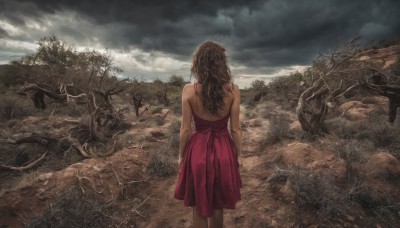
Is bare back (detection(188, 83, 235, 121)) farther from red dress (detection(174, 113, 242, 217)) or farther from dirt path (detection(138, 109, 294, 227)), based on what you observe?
dirt path (detection(138, 109, 294, 227))

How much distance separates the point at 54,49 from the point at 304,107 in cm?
2256

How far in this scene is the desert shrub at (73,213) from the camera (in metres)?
3.59

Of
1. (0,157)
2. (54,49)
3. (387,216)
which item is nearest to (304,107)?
(387,216)

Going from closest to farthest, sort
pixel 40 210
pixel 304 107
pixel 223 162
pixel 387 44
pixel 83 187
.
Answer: pixel 223 162, pixel 40 210, pixel 83 187, pixel 304 107, pixel 387 44

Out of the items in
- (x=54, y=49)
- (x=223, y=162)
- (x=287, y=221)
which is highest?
(x=54, y=49)

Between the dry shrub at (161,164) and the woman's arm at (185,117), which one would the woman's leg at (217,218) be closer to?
the woman's arm at (185,117)

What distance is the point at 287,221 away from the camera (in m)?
3.87

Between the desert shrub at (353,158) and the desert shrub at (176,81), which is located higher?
the desert shrub at (176,81)

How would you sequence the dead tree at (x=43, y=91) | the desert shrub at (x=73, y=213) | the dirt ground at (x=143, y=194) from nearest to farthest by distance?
the desert shrub at (x=73, y=213), the dirt ground at (x=143, y=194), the dead tree at (x=43, y=91)

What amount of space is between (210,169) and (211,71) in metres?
0.99

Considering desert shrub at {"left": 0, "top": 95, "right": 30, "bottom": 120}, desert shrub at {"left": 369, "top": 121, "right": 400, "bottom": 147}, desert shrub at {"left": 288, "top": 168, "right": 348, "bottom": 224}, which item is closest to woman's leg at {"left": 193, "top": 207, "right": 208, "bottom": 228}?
desert shrub at {"left": 288, "top": 168, "right": 348, "bottom": 224}

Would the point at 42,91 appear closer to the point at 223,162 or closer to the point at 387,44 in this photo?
the point at 223,162

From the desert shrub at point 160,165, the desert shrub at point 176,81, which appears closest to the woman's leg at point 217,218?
the desert shrub at point 160,165

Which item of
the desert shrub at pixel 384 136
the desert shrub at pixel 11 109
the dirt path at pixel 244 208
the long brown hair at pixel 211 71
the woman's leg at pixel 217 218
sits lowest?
the dirt path at pixel 244 208
